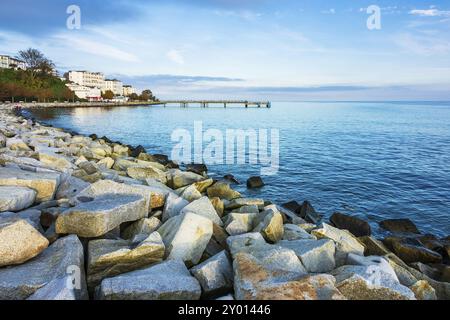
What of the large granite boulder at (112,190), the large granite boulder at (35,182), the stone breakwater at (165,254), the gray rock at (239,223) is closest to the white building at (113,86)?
the large granite boulder at (35,182)

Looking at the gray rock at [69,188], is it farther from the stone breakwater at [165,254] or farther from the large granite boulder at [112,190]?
the large granite boulder at [112,190]

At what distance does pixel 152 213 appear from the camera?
7.13m

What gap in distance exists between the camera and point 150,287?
158 inches

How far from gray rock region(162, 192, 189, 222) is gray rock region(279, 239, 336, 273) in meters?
2.49

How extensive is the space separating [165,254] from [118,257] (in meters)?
0.82

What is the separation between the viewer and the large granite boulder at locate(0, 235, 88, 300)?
3938 millimetres

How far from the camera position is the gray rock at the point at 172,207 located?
277 inches

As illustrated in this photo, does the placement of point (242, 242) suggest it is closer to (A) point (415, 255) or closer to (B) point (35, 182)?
(B) point (35, 182)

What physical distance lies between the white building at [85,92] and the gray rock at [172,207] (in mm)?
140237

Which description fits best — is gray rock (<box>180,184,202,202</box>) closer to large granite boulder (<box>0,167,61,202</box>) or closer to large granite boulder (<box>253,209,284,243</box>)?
large granite boulder (<box>253,209,284,243</box>)

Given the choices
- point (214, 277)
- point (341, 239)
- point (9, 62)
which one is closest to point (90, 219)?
point (214, 277)

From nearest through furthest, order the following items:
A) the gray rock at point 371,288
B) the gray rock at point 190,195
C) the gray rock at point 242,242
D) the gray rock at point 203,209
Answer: the gray rock at point 371,288 < the gray rock at point 242,242 < the gray rock at point 203,209 < the gray rock at point 190,195
